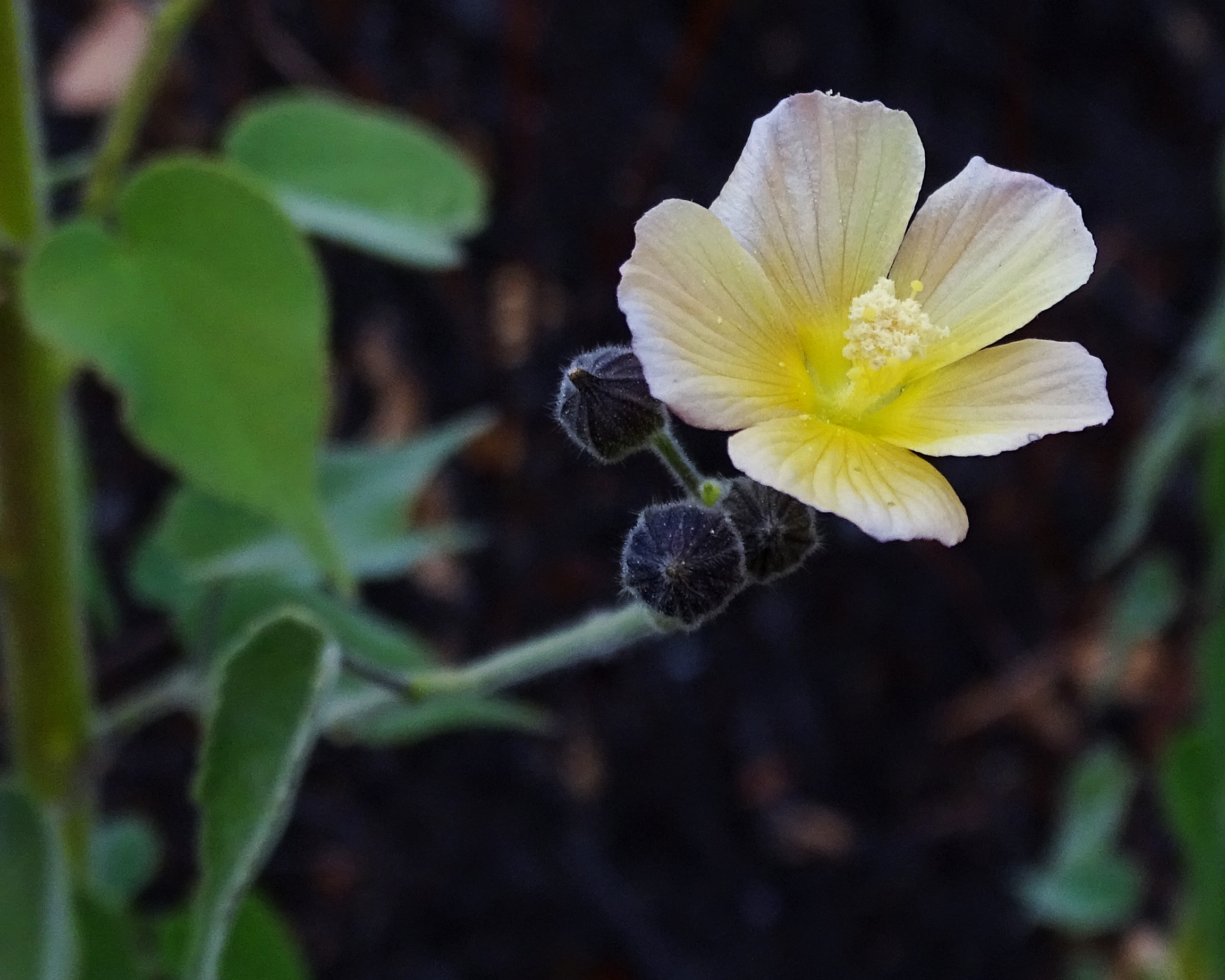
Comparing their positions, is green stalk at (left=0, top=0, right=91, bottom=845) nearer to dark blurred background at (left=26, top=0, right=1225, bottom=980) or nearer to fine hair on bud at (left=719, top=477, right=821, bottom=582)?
fine hair on bud at (left=719, top=477, right=821, bottom=582)

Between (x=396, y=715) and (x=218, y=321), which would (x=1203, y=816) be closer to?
(x=396, y=715)

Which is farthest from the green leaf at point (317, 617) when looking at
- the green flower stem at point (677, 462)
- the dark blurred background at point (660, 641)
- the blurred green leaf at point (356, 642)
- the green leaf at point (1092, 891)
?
the green leaf at point (1092, 891)

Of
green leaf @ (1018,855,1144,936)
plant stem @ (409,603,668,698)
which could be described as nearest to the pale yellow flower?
plant stem @ (409,603,668,698)

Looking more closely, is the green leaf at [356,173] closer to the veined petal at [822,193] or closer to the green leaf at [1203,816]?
the veined petal at [822,193]

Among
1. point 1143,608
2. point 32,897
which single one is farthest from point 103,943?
point 1143,608

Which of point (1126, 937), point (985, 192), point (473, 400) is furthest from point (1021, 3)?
point (985, 192)

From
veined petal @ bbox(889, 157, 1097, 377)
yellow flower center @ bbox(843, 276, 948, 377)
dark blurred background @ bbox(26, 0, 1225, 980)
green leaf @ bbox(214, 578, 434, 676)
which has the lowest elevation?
dark blurred background @ bbox(26, 0, 1225, 980)
